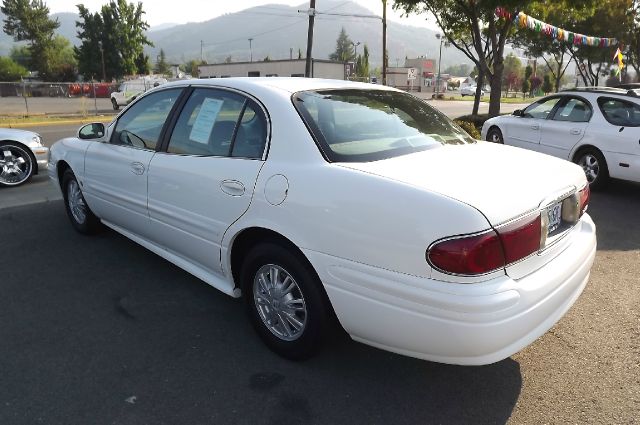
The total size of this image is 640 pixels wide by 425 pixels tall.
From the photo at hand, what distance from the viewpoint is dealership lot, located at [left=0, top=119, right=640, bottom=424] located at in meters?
2.51

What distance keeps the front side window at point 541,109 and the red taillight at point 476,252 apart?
6775 mm

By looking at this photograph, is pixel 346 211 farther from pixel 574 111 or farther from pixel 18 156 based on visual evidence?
pixel 18 156

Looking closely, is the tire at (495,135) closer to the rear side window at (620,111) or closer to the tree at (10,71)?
the rear side window at (620,111)

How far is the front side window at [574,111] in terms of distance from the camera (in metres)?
7.53

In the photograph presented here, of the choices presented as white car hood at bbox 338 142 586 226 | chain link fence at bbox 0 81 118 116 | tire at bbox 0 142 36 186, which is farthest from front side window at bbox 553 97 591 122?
chain link fence at bbox 0 81 118 116

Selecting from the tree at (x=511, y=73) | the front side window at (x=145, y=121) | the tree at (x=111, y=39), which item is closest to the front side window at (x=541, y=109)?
the front side window at (x=145, y=121)

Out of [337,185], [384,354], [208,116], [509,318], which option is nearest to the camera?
[509,318]

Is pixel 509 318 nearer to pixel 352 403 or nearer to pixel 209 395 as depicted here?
pixel 352 403

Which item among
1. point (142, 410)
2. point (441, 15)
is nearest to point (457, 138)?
point (142, 410)

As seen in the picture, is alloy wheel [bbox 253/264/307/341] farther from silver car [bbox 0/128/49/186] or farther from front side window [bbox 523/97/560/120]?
front side window [bbox 523/97/560/120]

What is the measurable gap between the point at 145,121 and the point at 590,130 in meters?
6.30

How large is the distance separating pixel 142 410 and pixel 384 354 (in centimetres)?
139

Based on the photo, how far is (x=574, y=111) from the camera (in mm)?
7734

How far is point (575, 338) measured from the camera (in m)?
3.22
